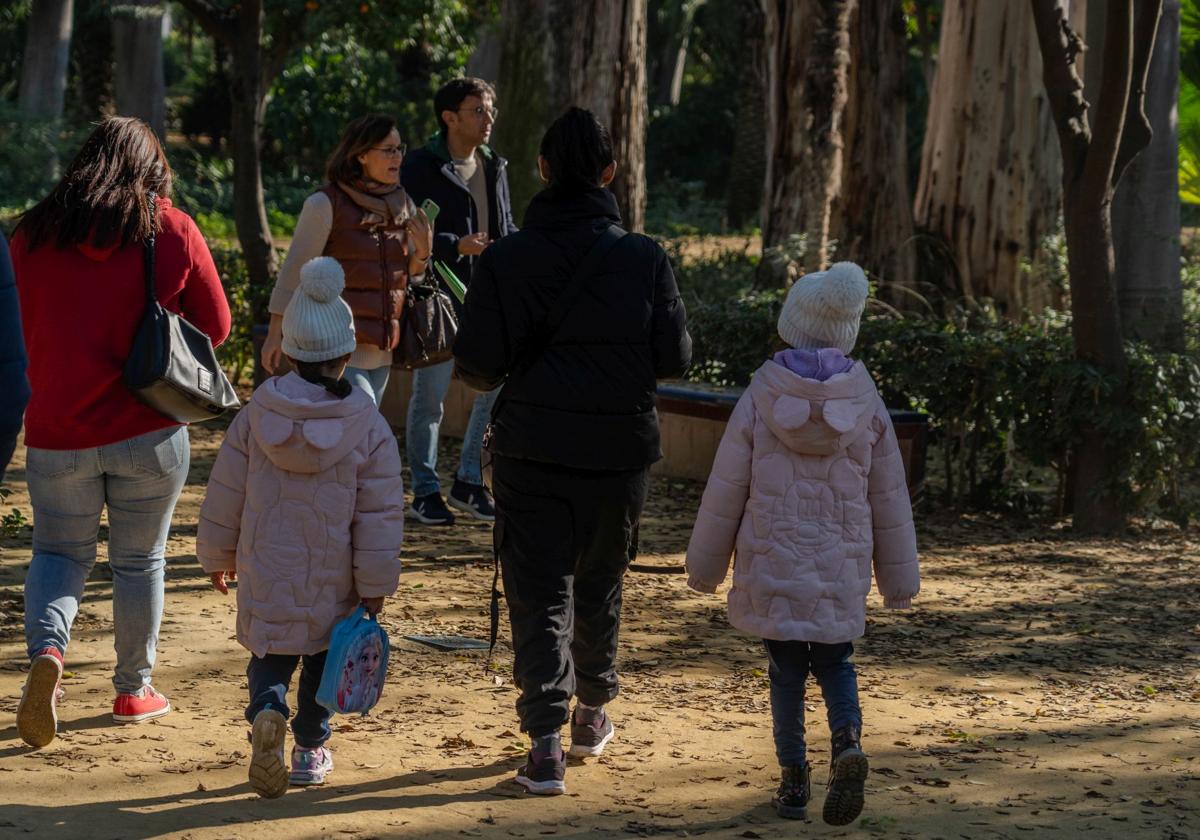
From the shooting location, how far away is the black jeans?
4.71 m

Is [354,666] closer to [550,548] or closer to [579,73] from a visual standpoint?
[550,548]

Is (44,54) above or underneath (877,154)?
above

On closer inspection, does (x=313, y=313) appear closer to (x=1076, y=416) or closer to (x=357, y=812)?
(x=357, y=812)

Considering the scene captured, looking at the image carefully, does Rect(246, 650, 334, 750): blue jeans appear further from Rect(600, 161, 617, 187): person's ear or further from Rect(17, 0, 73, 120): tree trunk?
Rect(17, 0, 73, 120): tree trunk

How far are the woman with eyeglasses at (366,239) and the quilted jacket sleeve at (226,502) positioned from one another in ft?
6.81

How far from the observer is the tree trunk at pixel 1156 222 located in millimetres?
9695

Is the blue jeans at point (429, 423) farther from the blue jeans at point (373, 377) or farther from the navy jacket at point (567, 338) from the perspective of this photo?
the navy jacket at point (567, 338)

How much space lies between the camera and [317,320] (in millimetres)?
4574

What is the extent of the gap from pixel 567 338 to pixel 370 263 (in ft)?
8.45

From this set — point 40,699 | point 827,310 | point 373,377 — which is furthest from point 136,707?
point 827,310

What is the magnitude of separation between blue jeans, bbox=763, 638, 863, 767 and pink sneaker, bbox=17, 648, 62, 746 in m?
2.04

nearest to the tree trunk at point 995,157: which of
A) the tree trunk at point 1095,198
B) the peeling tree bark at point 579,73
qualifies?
the peeling tree bark at point 579,73

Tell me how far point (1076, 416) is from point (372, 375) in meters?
3.73

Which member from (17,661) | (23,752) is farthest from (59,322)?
(17,661)
